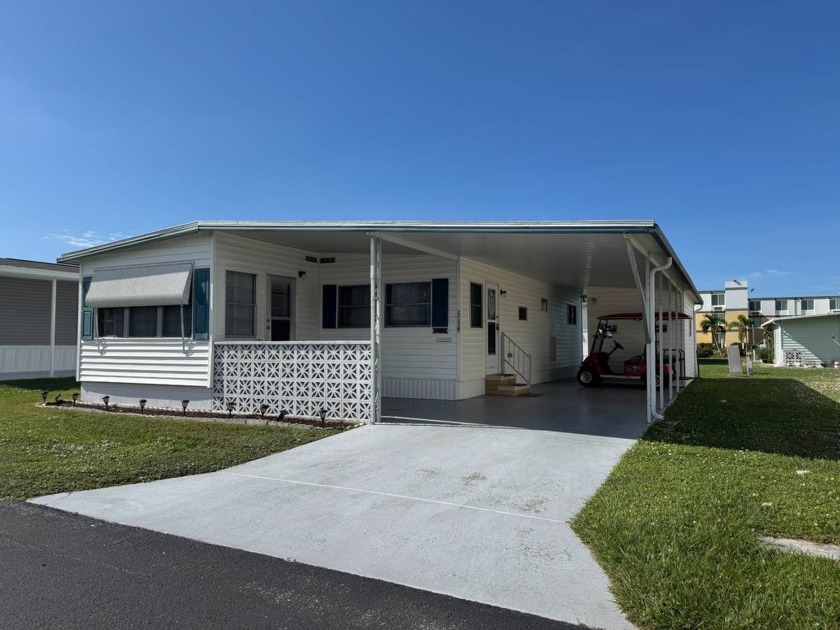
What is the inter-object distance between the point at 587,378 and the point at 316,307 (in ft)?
25.4

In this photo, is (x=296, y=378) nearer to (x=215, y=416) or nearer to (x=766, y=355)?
(x=215, y=416)

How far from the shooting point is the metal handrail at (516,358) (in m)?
13.5

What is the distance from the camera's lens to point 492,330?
504 inches

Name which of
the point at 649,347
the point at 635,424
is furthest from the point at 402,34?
the point at 635,424

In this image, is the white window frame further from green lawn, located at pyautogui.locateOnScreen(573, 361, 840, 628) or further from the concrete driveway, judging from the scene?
green lawn, located at pyautogui.locateOnScreen(573, 361, 840, 628)

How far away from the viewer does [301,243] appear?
36.1ft

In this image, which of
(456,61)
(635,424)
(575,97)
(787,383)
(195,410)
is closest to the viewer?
(635,424)

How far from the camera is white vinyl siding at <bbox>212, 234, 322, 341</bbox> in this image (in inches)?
392

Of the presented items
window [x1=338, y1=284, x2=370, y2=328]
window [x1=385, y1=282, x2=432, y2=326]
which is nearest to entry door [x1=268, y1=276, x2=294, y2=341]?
window [x1=338, y1=284, x2=370, y2=328]

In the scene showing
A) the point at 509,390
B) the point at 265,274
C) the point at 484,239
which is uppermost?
the point at 484,239

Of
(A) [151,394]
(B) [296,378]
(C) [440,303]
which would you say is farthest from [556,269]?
(A) [151,394]

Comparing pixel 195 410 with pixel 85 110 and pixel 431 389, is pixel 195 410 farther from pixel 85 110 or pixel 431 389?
pixel 85 110

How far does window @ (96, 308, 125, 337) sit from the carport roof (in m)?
1.20

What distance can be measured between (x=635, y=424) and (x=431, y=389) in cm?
410
